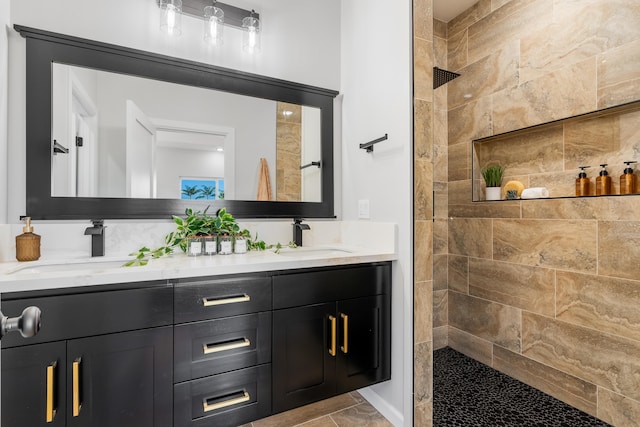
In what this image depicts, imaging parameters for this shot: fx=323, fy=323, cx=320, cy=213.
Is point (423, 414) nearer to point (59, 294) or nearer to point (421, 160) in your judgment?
point (421, 160)

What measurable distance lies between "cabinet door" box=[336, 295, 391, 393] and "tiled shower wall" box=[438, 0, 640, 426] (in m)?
1.03

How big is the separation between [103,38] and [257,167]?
3.26 ft

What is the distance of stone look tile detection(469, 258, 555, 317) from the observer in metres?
1.95

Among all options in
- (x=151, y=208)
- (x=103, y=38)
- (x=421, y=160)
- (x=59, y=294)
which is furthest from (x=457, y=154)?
(x=59, y=294)

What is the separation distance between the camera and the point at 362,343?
5.29 ft

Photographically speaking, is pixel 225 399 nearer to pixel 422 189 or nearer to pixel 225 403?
pixel 225 403

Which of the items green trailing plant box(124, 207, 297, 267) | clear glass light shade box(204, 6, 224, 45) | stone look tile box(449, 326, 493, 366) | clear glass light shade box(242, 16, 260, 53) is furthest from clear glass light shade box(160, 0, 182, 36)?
stone look tile box(449, 326, 493, 366)

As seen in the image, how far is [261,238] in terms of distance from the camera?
198 cm

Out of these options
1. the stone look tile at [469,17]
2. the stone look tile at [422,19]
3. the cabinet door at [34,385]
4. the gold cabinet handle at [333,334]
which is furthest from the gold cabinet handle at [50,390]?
the stone look tile at [469,17]

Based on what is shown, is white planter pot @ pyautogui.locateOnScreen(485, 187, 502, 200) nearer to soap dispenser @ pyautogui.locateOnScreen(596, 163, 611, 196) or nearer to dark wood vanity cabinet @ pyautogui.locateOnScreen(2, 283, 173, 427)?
soap dispenser @ pyautogui.locateOnScreen(596, 163, 611, 196)

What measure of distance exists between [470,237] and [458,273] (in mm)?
309

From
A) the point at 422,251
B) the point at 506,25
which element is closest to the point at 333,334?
the point at 422,251

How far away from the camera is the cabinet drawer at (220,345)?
4.07 ft

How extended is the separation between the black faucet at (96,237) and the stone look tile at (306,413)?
116 cm
